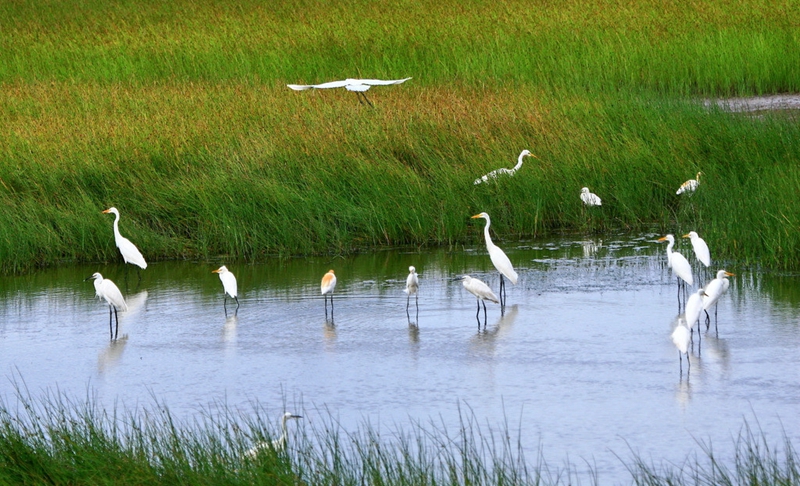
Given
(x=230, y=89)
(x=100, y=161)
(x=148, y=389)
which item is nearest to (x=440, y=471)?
(x=148, y=389)

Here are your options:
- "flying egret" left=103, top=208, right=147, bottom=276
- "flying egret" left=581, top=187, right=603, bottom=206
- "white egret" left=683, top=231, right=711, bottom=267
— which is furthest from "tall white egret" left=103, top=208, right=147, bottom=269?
"white egret" left=683, top=231, right=711, bottom=267

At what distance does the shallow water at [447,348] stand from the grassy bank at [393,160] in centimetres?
48

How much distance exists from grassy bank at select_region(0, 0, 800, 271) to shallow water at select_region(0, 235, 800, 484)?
483 millimetres

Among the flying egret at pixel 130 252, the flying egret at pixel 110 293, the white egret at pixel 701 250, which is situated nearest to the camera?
the flying egret at pixel 110 293

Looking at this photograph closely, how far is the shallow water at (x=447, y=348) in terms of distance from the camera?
6.23 meters

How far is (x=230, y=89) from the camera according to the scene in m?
15.7

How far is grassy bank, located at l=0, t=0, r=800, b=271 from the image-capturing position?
1132cm

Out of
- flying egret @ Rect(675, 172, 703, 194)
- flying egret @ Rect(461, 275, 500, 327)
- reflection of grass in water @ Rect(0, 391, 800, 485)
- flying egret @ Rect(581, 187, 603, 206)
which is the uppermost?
flying egret @ Rect(675, 172, 703, 194)

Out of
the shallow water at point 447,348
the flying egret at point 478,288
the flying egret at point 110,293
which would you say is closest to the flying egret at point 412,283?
the shallow water at point 447,348

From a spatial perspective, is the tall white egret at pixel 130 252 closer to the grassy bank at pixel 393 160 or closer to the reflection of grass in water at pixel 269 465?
the grassy bank at pixel 393 160

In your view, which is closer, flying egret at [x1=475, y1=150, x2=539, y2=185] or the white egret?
the white egret

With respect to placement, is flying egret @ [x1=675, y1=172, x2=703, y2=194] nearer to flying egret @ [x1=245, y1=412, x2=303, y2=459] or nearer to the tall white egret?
the tall white egret

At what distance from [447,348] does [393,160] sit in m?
4.77

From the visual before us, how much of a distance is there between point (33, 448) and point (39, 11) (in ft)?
78.3
